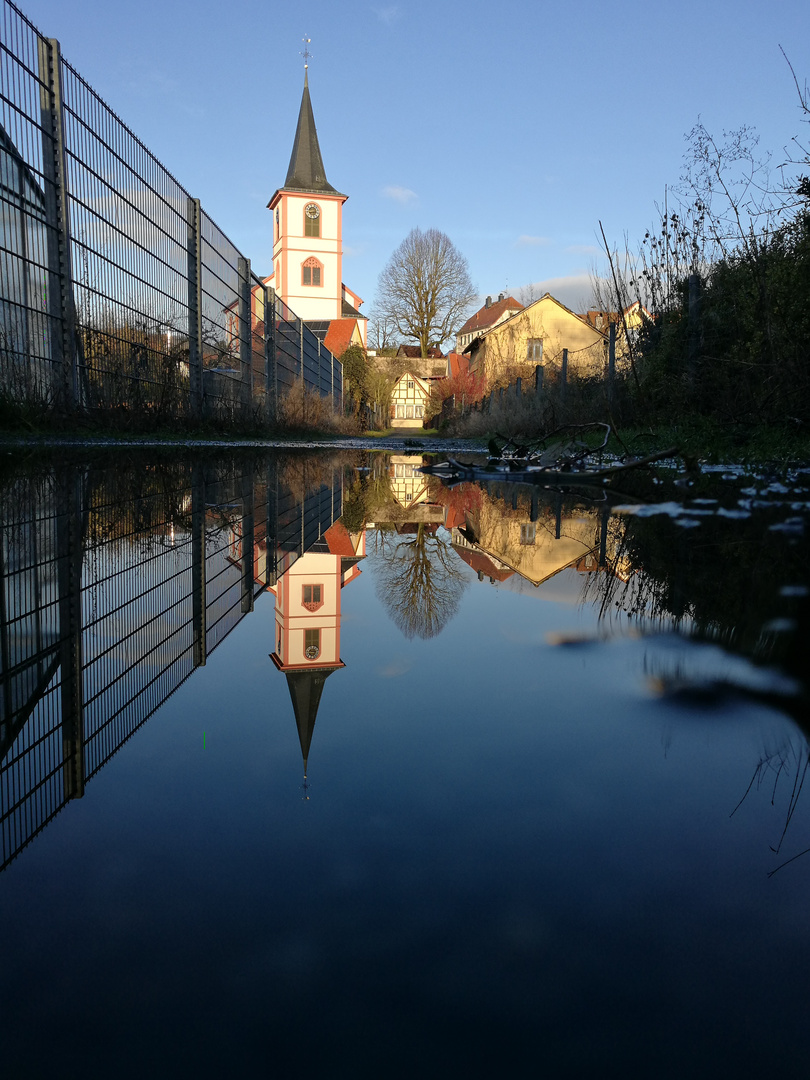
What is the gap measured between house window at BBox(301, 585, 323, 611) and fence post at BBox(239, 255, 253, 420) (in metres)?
11.5

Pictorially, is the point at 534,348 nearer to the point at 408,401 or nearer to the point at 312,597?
the point at 408,401

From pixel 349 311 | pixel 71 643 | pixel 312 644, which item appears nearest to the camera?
pixel 312 644

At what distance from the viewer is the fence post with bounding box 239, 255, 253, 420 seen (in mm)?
13320

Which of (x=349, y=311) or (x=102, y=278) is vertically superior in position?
(x=349, y=311)

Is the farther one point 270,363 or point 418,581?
point 270,363

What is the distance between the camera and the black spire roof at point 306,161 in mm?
56031

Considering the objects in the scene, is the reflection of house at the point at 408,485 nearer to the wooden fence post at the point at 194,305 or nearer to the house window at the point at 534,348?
the wooden fence post at the point at 194,305

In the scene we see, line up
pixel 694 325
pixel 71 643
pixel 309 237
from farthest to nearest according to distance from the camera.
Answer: pixel 309 237
pixel 694 325
pixel 71 643

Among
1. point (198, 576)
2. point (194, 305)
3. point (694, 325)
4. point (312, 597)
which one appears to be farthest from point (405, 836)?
point (194, 305)

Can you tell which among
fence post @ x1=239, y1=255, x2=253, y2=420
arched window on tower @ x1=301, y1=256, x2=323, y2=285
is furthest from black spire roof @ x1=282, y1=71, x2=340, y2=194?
fence post @ x1=239, y1=255, x2=253, y2=420

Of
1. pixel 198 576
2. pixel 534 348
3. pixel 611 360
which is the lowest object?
pixel 198 576

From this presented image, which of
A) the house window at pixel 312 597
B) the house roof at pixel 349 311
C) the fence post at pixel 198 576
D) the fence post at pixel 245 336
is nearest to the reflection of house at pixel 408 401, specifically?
the house roof at pixel 349 311

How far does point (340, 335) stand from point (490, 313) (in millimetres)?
30317

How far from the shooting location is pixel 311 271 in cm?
5622
